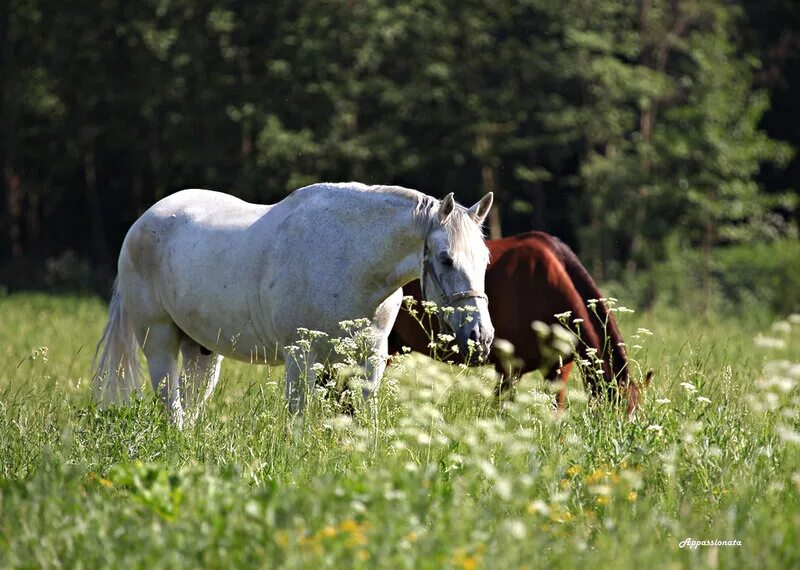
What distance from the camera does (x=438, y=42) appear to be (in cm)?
2527

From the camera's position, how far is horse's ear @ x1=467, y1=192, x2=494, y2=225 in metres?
6.23

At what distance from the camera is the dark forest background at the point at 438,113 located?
22.4m

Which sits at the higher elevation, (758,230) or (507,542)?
(507,542)

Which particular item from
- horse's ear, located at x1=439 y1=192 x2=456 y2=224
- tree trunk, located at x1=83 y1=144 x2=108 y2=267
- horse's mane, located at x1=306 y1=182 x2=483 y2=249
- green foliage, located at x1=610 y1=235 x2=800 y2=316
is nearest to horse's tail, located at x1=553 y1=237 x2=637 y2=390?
horse's mane, located at x1=306 y1=182 x2=483 y2=249

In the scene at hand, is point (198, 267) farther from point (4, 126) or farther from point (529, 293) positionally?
point (4, 126)

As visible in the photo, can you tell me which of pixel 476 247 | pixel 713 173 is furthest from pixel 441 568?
pixel 713 173

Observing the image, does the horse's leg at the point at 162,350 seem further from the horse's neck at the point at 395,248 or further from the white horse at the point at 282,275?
the horse's neck at the point at 395,248

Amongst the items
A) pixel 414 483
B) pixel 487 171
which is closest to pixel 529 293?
pixel 414 483

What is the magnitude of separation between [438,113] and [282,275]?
62.6ft

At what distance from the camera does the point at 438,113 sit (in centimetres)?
2528

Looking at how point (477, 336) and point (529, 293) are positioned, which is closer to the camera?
point (477, 336)

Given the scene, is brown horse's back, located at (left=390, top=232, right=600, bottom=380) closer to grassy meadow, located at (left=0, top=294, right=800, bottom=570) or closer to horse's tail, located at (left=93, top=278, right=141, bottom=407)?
grassy meadow, located at (left=0, top=294, right=800, bottom=570)

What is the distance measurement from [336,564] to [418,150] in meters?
22.8

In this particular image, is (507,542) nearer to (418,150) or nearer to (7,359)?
(7,359)
